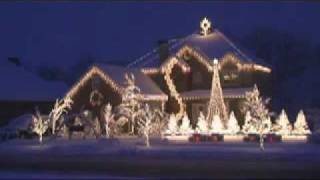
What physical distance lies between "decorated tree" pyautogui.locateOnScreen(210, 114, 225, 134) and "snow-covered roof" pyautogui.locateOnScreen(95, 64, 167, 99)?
9.22 metres

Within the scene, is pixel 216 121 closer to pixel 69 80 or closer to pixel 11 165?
pixel 11 165

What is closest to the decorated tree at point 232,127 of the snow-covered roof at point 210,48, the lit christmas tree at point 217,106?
the lit christmas tree at point 217,106

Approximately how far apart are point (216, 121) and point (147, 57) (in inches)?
750

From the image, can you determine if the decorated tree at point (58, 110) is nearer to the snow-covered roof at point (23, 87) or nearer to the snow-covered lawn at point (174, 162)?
the snow-covered roof at point (23, 87)

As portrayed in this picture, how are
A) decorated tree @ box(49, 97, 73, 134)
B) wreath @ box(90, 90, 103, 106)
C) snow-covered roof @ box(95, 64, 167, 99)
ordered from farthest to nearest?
wreath @ box(90, 90, 103, 106), snow-covered roof @ box(95, 64, 167, 99), decorated tree @ box(49, 97, 73, 134)

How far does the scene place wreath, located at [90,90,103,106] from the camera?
53906 millimetres

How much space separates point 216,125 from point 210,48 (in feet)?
41.0

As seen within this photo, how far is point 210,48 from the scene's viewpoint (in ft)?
182

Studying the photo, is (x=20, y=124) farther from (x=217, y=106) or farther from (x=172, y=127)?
(x=217, y=106)

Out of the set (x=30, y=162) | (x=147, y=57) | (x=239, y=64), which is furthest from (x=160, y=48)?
(x=30, y=162)

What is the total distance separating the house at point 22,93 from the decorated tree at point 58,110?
9121 mm

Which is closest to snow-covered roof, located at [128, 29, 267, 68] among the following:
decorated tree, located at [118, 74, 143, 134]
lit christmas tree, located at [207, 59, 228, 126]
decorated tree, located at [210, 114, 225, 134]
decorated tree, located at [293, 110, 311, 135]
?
decorated tree, located at [118, 74, 143, 134]

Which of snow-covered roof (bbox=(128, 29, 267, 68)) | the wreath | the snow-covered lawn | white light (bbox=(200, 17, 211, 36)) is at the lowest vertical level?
the snow-covered lawn

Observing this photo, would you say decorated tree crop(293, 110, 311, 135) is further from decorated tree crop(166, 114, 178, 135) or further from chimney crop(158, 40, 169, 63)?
chimney crop(158, 40, 169, 63)
